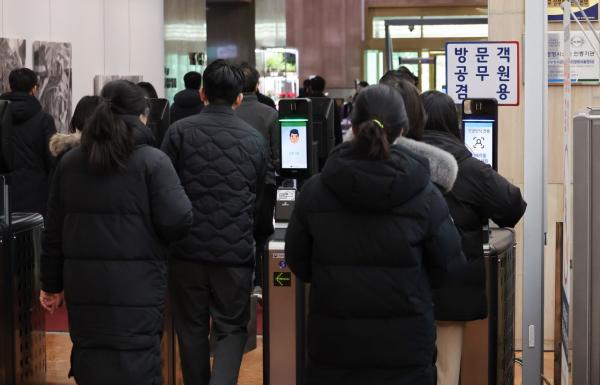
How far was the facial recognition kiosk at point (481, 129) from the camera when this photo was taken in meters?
5.48

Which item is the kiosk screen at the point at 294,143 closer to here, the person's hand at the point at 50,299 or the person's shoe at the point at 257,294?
the person's hand at the point at 50,299

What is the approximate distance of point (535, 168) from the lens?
490 cm

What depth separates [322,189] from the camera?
11.1ft

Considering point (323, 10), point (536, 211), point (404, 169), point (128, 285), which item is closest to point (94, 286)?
point (128, 285)

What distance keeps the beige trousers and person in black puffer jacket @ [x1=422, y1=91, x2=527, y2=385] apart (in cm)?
10

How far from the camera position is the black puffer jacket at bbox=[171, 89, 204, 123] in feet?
30.5

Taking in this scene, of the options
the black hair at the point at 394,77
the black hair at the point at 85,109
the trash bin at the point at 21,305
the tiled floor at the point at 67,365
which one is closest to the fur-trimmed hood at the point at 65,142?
the black hair at the point at 85,109

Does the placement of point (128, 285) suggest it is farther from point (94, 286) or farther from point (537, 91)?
point (537, 91)

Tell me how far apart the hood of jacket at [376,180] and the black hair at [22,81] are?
17.4 feet

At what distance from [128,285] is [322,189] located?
1.10 meters

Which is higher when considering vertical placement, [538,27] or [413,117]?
[538,27]

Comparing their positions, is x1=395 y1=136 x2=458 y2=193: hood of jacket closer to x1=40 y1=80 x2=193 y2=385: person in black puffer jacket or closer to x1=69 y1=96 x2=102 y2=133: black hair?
x1=40 y1=80 x2=193 y2=385: person in black puffer jacket

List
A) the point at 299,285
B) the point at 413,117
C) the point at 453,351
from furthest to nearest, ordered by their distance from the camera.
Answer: the point at 299,285 < the point at 453,351 < the point at 413,117

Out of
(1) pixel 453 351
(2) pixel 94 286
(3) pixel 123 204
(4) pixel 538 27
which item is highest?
(4) pixel 538 27
